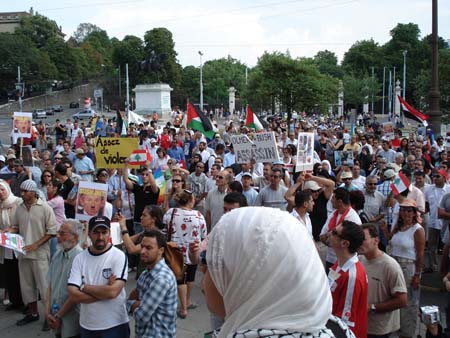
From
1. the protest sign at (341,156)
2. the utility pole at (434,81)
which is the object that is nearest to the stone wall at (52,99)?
the utility pole at (434,81)

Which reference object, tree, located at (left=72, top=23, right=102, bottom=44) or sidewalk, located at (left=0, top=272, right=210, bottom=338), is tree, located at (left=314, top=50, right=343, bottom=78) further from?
sidewalk, located at (left=0, top=272, right=210, bottom=338)

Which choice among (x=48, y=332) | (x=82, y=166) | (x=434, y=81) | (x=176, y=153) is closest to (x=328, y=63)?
(x=434, y=81)

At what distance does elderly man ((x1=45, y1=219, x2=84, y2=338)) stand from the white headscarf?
134 inches

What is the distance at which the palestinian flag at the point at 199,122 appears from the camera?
16375mm

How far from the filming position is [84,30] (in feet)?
515

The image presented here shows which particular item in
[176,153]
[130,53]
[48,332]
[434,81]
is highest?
[130,53]

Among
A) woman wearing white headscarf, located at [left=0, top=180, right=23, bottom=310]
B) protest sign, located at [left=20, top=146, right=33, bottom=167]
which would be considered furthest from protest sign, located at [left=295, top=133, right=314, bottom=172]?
protest sign, located at [left=20, top=146, right=33, bottom=167]

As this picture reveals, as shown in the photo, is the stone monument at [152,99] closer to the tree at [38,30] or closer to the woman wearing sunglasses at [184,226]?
the woman wearing sunglasses at [184,226]

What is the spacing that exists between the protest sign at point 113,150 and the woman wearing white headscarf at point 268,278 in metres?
6.80

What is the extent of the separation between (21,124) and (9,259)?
6.62 m

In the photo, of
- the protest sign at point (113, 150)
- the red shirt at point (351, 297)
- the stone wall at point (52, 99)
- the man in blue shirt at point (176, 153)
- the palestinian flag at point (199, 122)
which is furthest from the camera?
the stone wall at point (52, 99)

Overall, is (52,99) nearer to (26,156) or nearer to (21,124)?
(21,124)

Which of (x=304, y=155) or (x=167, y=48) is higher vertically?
→ (x=167, y=48)

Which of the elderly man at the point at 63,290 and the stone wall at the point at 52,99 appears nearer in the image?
the elderly man at the point at 63,290
